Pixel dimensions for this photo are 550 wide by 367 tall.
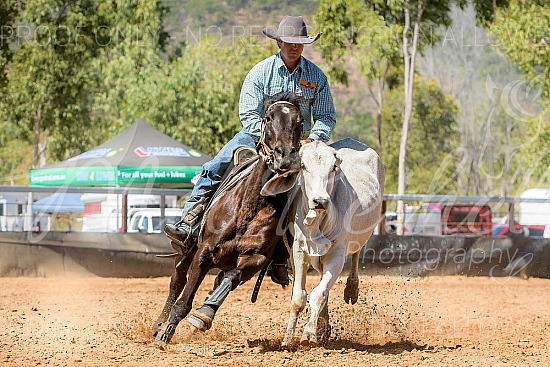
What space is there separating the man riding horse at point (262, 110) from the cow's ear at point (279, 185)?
661mm

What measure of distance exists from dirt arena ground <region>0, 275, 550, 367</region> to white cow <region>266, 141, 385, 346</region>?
0.36 m

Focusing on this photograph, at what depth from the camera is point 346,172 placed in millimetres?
7418

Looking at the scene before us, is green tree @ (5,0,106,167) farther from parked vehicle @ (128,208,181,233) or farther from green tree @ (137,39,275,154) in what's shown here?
parked vehicle @ (128,208,181,233)

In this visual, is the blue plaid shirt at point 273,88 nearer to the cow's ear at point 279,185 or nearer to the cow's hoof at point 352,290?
the cow's ear at point 279,185

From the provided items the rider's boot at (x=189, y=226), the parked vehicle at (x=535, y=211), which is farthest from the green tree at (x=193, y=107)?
the rider's boot at (x=189, y=226)

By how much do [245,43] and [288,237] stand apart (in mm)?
29700

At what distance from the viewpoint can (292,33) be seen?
6965mm

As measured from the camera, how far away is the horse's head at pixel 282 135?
5934mm

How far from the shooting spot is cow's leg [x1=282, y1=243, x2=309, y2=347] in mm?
6523

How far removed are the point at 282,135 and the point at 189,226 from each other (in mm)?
1448

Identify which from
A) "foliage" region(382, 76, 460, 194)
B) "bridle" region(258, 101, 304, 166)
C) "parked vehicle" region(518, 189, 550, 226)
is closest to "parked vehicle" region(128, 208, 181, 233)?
"parked vehicle" region(518, 189, 550, 226)

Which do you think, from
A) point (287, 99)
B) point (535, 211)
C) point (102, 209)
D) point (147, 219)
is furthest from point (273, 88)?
point (535, 211)

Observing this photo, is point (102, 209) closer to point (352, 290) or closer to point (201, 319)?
point (352, 290)

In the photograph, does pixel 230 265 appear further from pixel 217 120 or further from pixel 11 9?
pixel 217 120
